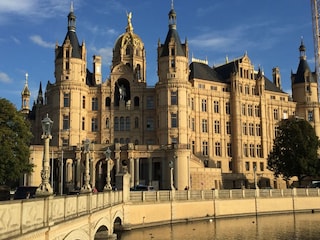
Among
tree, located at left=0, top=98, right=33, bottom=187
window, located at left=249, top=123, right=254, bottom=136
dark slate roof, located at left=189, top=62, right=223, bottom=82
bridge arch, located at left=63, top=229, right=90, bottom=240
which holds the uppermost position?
dark slate roof, located at left=189, top=62, right=223, bottom=82

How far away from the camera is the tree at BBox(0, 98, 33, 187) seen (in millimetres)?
50156

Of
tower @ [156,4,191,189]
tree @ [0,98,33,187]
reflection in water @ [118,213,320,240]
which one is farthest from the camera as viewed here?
tower @ [156,4,191,189]

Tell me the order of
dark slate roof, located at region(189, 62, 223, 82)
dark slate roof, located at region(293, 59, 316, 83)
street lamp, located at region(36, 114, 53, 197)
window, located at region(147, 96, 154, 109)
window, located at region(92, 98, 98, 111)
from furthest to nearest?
1. dark slate roof, located at region(293, 59, 316, 83)
2. dark slate roof, located at region(189, 62, 223, 82)
3. window, located at region(147, 96, 154, 109)
4. window, located at region(92, 98, 98, 111)
5. street lamp, located at region(36, 114, 53, 197)

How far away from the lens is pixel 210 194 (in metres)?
55.3

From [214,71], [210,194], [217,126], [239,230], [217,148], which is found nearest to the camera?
[239,230]

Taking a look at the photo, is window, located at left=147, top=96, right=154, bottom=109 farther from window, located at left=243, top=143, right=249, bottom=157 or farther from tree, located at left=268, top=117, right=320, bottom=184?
tree, located at left=268, top=117, right=320, bottom=184

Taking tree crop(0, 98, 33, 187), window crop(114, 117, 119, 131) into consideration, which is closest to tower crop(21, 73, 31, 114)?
A: window crop(114, 117, 119, 131)

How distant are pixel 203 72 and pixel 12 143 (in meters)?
49.7

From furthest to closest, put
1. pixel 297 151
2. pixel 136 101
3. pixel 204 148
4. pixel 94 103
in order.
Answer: pixel 204 148 → pixel 136 101 → pixel 94 103 → pixel 297 151

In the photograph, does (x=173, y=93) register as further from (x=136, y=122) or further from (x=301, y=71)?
(x=301, y=71)

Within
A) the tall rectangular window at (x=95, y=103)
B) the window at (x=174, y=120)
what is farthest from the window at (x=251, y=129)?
the tall rectangular window at (x=95, y=103)

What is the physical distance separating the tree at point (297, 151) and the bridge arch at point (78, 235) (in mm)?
56423

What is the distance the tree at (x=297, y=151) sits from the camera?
73.4 metres

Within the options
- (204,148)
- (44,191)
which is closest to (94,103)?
(204,148)
